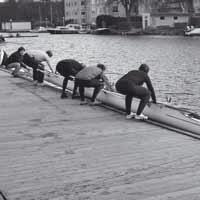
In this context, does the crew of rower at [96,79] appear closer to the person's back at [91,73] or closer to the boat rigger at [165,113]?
the person's back at [91,73]

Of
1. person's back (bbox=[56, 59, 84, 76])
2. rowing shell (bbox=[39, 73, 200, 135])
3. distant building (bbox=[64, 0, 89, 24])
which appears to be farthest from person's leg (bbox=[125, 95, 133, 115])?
distant building (bbox=[64, 0, 89, 24])

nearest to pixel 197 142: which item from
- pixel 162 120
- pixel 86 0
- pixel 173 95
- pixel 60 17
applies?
pixel 162 120

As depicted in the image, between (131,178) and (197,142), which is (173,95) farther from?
(131,178)

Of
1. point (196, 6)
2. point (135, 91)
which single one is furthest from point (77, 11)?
point (135, 91)

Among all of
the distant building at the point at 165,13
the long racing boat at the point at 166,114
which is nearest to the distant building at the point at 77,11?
the distant building at the point at 165,13

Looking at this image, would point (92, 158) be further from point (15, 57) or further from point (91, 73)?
point (15, 57)

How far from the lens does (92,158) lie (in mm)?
7918

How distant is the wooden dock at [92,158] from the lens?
21.1 ft

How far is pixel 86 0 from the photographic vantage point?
160500 mm

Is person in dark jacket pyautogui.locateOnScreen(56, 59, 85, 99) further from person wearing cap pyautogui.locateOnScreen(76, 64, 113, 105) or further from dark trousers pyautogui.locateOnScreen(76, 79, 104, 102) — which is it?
person wearing cap pyautogui.locateOnScreen(76, 64, 113, 105)

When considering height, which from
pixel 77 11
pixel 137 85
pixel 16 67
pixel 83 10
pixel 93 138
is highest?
pixel 83 10

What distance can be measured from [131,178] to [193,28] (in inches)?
3590

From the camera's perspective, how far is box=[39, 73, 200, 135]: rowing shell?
973cm

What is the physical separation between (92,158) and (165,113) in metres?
3.05
